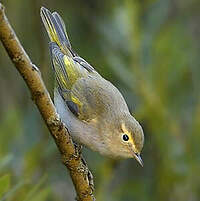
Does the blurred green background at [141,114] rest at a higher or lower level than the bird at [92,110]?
higher

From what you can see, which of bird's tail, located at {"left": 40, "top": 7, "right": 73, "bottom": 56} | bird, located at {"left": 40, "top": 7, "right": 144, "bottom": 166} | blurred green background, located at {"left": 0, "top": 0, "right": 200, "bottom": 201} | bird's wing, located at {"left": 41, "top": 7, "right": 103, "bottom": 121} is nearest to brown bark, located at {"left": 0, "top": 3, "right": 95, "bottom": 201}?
bird, located at {"left": 40, "top": 7, "right": 144, "bottom": 166}

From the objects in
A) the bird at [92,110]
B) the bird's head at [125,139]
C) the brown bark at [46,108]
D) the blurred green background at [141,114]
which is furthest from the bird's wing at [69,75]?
the blurred green background at [141,114]

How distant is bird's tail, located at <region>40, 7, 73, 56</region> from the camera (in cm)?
471

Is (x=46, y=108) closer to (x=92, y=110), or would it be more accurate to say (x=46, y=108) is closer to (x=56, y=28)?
(x=92, y=110)

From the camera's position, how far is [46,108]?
332cm

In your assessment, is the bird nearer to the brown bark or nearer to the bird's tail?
the bird's tail

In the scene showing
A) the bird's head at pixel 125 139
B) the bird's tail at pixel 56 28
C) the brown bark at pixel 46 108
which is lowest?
the brown bark at pixel 46 108

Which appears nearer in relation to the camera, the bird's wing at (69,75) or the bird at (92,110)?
the bird at (92,110)

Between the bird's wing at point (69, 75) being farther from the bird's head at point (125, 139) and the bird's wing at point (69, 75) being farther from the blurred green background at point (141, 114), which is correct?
the blurred green background at point (141, 114)

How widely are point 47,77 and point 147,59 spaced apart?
3.36 ft

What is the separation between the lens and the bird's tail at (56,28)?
471 centimetres

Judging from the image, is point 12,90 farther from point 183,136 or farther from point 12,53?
point 12,53

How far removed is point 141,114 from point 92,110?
1092 millimetres

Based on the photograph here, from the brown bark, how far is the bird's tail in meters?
1.19
